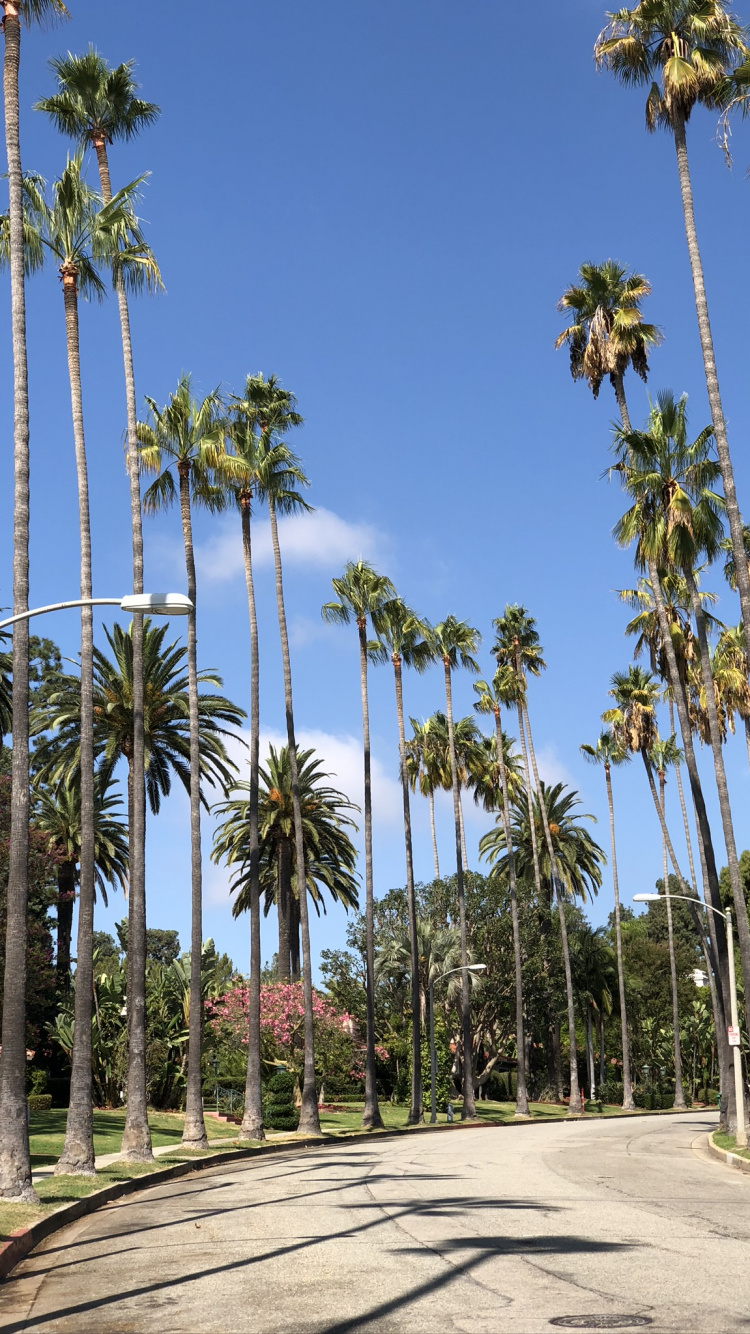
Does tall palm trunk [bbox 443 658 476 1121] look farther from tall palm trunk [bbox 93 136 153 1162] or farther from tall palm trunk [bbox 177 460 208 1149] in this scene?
tall palm trunk [bbox 93 136 153 1162]

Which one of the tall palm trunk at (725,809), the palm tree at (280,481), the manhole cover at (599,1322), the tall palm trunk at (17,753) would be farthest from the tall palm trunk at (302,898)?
the manhole cover at (599,1322)

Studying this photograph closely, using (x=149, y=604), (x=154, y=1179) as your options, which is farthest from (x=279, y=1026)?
(x=149, y=604)

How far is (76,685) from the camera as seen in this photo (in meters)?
41.4

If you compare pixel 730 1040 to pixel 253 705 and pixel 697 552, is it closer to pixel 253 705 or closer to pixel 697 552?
pixel 697 552

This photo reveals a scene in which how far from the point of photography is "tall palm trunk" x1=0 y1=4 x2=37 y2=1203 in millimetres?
15641

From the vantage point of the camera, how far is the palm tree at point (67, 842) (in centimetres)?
4462

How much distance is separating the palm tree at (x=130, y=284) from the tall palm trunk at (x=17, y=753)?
19.7 feet

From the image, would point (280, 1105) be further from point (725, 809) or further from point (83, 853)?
point (83, 853)

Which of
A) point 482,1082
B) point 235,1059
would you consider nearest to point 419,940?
point 482,1082

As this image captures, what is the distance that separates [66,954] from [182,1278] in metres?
38.6

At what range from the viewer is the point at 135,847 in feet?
80.6

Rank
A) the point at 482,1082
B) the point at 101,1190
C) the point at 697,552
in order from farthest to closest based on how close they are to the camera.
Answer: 1. the point at 482,1082
2. the point at 697,552
3. the point at 101,1190

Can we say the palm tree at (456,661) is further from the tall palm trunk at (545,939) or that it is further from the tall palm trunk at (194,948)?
the tall palm trunk at (194,948)

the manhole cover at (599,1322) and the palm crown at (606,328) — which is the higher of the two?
the palm crown at (606,328)
